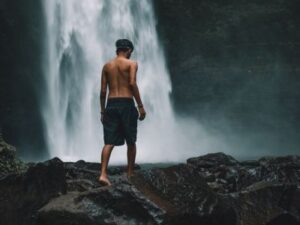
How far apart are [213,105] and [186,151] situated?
578cm

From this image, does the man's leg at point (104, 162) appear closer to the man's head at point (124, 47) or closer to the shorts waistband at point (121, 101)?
the shorts waistband at point (121, 101)

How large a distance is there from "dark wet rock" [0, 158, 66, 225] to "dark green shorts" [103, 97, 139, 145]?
91cm

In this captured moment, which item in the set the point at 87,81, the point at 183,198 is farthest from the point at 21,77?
the point at 183,198

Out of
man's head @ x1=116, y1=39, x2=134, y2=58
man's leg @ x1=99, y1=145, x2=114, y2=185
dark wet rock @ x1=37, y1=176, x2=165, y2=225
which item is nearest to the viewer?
dark wet rock @ x1=37, y1=176, x2=165, y2=225

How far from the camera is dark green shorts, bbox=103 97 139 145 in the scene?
6211 millimetres

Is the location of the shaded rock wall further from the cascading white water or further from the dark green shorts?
the dark green shorts

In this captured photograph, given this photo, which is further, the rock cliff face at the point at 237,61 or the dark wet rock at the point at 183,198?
the rock cliff face at the point at 237,61

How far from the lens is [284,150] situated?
4384 cm

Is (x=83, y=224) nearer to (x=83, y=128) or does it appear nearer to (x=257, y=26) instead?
(x=83, y=128)

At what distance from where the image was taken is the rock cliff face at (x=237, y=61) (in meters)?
42.1

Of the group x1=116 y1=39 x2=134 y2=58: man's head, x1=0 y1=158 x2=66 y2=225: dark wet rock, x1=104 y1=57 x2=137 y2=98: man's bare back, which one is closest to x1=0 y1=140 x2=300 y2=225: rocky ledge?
x1=0 y1=158 x2=66 y2=225: dark wet rock

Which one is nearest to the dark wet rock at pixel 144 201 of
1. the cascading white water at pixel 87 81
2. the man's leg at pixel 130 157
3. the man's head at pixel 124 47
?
the man's leg at pixel 130 157

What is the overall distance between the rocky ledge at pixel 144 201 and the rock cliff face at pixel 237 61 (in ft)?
119

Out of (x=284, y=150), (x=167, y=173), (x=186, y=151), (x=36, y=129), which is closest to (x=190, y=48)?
(x=186, y=151)
